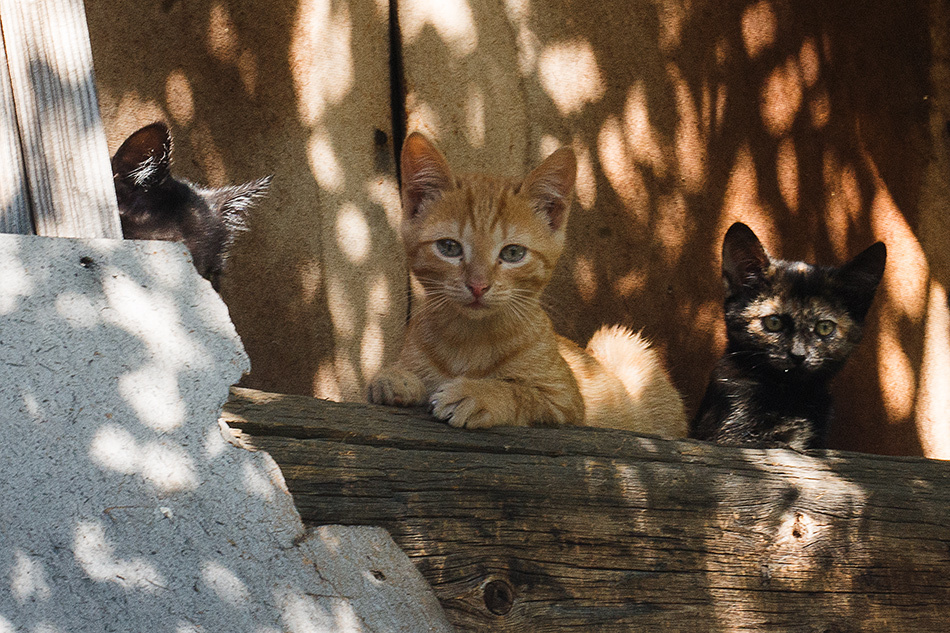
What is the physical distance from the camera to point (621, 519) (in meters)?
2.77

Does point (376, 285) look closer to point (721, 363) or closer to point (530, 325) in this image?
point (530, 325)

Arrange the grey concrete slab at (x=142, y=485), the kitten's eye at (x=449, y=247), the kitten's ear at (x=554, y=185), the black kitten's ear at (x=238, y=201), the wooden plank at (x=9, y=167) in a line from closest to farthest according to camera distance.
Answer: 1. the grey concrete slab at (x=142, y=485)
2. the wooden plank at (x=9, y=167)
3. the kitten's eye at (x=449, y=247)
4. the kitten's ear at (x=554, y=185)
5. the black kitten's ear at (x=238, y=201)

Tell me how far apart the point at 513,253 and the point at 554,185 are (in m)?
0.37

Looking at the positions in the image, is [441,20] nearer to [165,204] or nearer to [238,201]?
[238,201]

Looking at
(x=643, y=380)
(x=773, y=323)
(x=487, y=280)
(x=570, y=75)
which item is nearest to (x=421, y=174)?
(x=487, y=280)

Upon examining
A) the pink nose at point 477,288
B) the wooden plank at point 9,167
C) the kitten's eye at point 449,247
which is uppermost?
the wooden plank at point 9,167

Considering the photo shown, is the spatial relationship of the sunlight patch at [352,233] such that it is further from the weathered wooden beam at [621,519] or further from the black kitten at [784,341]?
the black kitten at [784,341]

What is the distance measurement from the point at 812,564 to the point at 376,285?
241 cm

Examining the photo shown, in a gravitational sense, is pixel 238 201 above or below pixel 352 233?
above

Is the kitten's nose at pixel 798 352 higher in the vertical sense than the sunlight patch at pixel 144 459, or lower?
lower

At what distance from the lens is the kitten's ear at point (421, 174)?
3.33 metres

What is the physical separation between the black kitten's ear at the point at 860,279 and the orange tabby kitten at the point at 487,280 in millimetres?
1439

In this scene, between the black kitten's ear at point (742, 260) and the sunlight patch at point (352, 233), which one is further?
the sunlight patch at point (352, 233)

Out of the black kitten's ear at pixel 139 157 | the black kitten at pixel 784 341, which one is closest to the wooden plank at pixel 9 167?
the black kitten's ear at pixel 139 157
